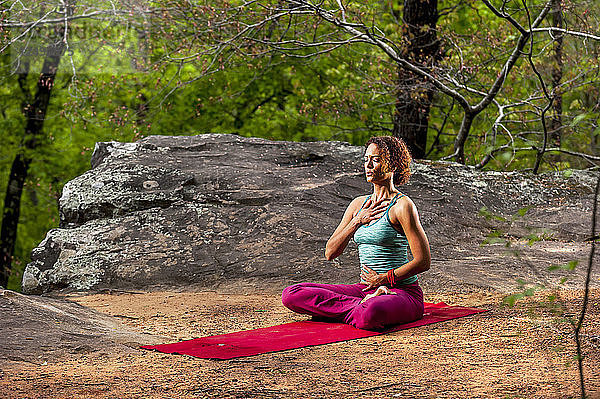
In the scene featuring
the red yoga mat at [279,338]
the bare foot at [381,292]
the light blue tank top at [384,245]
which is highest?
the light blue tank top at [384,245]

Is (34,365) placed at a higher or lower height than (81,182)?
lower

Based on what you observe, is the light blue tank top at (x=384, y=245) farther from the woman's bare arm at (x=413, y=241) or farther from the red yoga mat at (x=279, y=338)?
the red yoga mat at (x=279, y=338)

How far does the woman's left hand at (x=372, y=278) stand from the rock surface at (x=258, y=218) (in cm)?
155

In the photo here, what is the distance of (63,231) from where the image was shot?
7207 millimetres

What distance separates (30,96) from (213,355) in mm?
13220

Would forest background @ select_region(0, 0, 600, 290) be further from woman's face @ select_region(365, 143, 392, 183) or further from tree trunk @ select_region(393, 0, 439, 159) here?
woman's face @ select_region(365, 143, 392, 183)

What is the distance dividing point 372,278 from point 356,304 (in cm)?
22

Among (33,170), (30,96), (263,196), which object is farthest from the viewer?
(33,170)

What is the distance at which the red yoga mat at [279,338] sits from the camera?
3840mm

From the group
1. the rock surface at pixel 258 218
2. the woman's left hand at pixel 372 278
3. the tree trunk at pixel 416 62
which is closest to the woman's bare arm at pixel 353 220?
the woman's left hand at pixel 372 278

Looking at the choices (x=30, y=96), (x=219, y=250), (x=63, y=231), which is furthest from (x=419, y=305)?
(x=30, y=96)

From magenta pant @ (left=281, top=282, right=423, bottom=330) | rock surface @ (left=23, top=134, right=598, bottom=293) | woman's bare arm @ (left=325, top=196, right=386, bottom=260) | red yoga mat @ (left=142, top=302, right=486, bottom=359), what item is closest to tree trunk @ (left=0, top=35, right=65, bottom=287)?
rock surface @ (left=23, top=134, right=598, bottom=293)

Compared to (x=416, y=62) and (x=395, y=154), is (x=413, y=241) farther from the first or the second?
(x=416, y=62)

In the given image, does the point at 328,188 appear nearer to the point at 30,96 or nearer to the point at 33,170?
the point at 30,96
